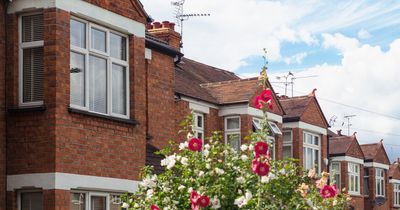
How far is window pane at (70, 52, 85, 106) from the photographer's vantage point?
14.3m

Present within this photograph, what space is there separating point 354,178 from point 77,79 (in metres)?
25.4

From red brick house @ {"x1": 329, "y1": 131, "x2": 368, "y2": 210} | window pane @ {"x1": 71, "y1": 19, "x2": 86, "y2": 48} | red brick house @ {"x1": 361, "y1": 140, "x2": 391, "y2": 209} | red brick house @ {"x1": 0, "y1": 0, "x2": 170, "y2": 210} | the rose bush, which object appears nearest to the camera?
the rose bush

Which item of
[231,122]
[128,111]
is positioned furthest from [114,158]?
[231,122]

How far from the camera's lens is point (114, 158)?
15125 mm

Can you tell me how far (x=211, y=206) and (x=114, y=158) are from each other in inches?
A: 231

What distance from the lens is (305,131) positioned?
98.8 ft

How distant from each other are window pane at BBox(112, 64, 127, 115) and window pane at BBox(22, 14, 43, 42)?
1.93 metres

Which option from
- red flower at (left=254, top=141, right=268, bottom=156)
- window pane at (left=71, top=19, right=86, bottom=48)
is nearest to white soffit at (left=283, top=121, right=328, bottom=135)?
window pane at (left=71, top=19, right=86, bottom=48)

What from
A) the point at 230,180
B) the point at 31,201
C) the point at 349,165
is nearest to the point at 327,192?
the point at 230,180

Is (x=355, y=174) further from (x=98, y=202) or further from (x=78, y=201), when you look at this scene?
(x=78, y=201)

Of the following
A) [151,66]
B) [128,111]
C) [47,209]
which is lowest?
[47,209]

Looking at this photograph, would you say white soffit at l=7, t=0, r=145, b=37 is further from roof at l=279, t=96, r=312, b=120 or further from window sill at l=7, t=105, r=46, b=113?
roof at l=279, t=96, r=312, b=120

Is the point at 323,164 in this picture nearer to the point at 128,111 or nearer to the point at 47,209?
the point at 128,111

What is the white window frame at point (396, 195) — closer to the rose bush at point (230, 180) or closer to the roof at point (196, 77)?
the roof at point (196, 77)
